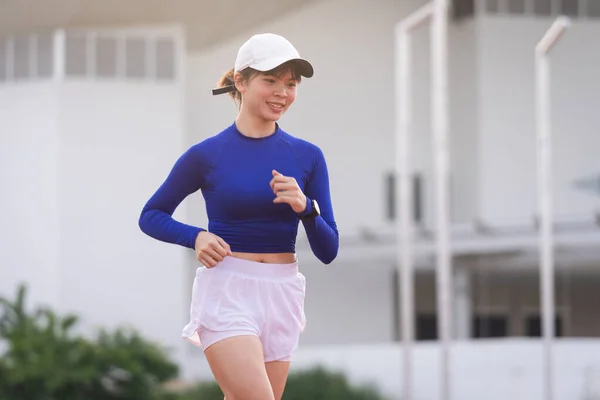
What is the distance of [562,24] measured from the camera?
21.1 m

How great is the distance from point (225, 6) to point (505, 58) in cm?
886

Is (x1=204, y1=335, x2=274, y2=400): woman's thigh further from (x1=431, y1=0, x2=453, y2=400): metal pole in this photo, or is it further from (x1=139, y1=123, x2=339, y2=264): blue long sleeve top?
(x1=431, y1=0, x2=453, y2=400): metal pole

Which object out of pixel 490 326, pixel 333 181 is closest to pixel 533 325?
pixel 490 326

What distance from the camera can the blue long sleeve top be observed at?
13.0 feet

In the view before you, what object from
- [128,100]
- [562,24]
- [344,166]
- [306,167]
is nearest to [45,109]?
[128,100]

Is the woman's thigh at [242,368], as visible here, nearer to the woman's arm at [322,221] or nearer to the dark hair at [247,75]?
the woman's arm at [322,221]

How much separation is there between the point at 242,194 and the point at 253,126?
0.25 metres

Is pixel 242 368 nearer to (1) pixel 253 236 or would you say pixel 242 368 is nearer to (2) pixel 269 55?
(1) pixel 253 236

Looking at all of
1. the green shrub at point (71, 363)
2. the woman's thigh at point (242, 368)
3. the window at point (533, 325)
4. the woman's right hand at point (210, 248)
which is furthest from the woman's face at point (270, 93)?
the window at point (533, 325)

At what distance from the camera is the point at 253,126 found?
4.07m

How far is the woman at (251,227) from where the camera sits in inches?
154

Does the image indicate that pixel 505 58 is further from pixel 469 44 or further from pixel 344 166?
pixel 344 166

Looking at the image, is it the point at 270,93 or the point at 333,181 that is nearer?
the point at 270,93

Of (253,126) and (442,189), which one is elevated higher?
(442,189)
